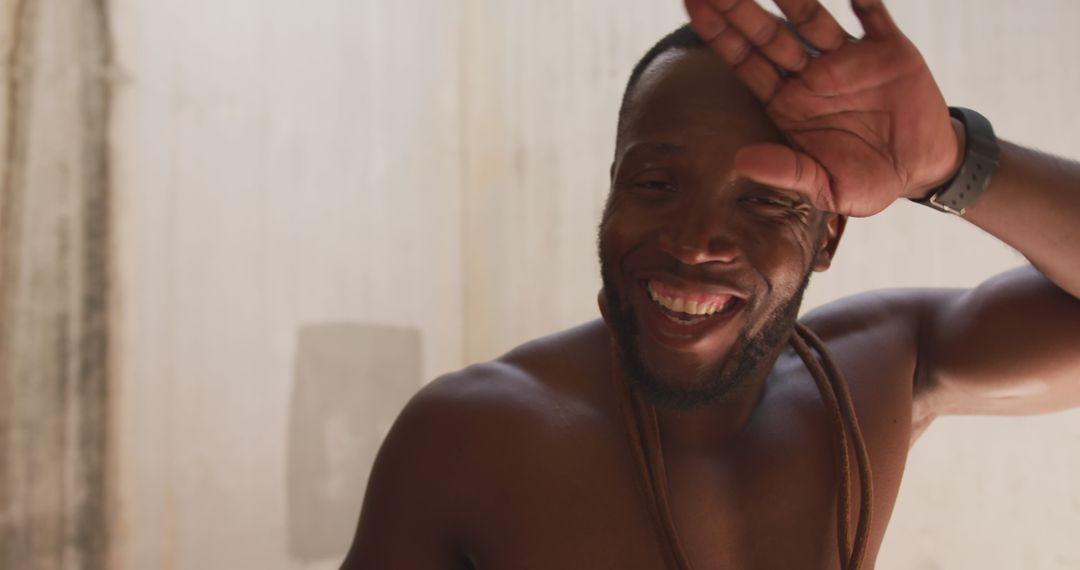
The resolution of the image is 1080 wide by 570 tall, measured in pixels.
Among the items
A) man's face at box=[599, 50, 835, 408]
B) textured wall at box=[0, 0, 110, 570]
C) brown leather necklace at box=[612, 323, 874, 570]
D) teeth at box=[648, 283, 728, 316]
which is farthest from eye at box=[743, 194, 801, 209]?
textured wall at box=[0, 0, 110, 570]

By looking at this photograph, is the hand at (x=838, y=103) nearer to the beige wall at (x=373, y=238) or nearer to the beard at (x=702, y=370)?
the beard at (x=702, y=370)

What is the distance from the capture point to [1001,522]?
5.56 ft

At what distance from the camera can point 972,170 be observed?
0.93 meters

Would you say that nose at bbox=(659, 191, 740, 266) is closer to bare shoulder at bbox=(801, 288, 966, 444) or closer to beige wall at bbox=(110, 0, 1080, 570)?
bare shoulder at bbox=(801, 288, 966, 444)

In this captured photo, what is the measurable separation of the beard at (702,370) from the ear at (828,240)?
0.13 feet

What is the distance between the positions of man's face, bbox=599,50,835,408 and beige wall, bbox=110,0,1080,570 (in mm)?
946

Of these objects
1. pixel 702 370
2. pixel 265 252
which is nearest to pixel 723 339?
pixel 702 370

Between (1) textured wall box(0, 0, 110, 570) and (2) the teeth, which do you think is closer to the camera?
(2) the teeth

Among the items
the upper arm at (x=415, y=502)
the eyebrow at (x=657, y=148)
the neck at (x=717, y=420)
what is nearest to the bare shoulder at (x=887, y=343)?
the neck at (x=717, y=420)

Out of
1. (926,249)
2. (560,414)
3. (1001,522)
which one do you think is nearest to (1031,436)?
(1001,522)

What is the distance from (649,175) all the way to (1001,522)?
1168 millimetres

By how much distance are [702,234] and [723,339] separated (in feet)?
0.41

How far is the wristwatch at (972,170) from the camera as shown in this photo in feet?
3.06

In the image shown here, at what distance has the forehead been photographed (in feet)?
3.10
